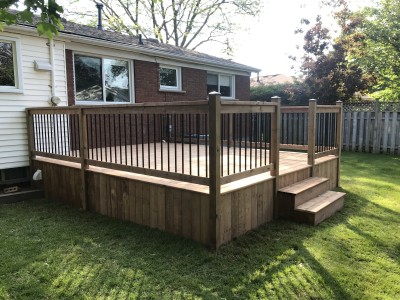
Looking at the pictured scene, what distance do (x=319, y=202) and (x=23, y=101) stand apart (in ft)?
18.4

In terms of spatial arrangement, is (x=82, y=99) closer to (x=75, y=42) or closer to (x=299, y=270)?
(x=75, y=42)

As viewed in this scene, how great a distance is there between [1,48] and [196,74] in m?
5.97

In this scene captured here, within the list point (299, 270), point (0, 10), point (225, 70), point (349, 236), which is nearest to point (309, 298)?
point (299, 270)

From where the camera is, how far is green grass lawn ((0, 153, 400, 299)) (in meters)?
2.81

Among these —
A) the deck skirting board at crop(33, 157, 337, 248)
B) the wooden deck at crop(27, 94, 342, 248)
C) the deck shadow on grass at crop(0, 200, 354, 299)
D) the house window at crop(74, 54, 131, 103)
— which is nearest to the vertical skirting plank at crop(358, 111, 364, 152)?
the wooden deck at crop(27, 94, 342, 248)

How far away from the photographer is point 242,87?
1307 centimetres

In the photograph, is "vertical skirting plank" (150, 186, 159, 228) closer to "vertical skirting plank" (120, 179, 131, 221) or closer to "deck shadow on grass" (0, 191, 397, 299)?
"deck shadow on grass" (0, 191, 397, 299)

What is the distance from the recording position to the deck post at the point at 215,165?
3.34 metres

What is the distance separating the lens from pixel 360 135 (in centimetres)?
1069

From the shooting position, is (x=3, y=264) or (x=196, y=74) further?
(x=196, y=74)

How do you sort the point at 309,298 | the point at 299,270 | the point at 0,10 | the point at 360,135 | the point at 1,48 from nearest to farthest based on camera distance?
the point at 0,10
the point at 309,298
the point at 299,270
the point at 1,48
the point at 360,135

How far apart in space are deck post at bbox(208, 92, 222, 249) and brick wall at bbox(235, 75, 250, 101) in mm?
9600

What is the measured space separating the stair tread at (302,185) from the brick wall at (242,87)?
781 cm

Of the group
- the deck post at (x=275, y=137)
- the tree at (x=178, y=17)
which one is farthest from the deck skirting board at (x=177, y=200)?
the tree at (x=178, y=17)
